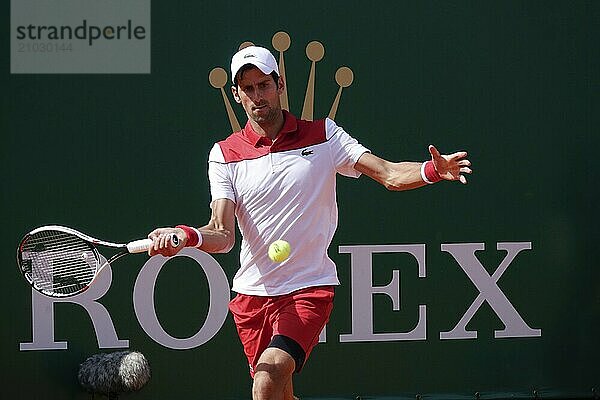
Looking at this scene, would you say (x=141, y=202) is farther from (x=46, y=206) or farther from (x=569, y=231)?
(x=569, y=231)

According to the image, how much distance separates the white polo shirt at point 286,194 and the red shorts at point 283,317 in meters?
0.03

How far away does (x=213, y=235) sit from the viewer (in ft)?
12.5

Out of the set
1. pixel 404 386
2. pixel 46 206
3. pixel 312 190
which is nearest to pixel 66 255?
pixel 312 190

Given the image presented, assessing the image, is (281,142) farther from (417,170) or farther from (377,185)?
(377,185)

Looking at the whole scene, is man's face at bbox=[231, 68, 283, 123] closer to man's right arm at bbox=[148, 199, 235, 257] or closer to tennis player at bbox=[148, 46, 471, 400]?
tennis player at bbox=[148, 46, 471, 400]

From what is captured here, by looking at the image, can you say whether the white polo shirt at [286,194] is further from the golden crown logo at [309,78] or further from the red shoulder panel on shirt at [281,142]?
the golden crown logo at [309,78]

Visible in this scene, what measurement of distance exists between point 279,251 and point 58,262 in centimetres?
77

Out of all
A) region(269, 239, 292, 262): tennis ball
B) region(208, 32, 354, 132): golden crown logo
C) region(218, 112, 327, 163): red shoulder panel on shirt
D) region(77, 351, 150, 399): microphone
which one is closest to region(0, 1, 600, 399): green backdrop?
region(208, 32, 354, 132): golden crown logo

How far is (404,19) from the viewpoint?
5.28 metres

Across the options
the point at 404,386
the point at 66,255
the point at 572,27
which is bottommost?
the point at 404,386

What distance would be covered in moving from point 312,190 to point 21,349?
1889mm

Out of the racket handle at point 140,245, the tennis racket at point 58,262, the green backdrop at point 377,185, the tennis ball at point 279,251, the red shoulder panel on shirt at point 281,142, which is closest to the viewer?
the racket handle at point 140,245

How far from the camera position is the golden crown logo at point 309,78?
17.1 ft

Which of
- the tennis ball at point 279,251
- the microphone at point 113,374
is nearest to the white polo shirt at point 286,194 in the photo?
the tennis ball at point 279,251
